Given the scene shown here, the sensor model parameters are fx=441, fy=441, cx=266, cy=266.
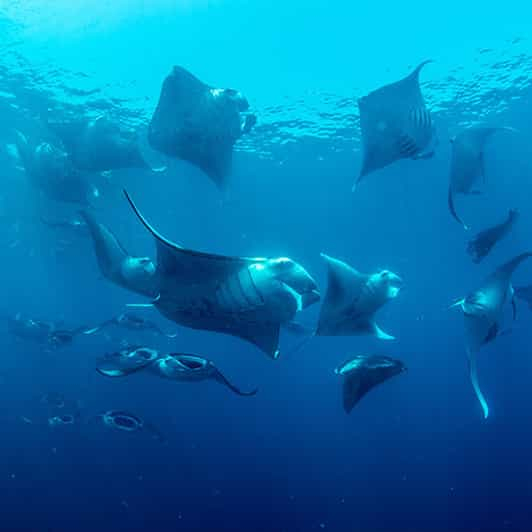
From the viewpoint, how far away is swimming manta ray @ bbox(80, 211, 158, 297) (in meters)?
5.17

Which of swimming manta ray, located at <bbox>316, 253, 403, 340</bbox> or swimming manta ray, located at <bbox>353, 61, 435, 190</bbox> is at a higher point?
swimming manta ray, located at <bbox>353, 61, 435, 190</bbox>

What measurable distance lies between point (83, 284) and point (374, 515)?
22.0m

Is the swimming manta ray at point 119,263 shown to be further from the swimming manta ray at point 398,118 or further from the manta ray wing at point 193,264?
the swimming manta ray at point 398,118

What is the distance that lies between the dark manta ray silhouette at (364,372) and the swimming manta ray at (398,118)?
9.83 feet

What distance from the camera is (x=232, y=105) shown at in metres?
6.46

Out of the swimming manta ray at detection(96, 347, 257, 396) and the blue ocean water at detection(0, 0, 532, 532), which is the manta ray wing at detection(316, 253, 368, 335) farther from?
the blue ocean water at detection(0, 0, 532, 532)

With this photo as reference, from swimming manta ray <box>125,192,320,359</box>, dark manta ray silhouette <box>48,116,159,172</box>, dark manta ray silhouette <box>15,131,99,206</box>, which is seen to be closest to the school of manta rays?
swimming manta ray <box>125,192,320,359</box>

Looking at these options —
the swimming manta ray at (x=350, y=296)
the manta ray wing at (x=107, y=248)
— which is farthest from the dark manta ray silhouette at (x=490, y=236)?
the manta ray wing at (x=107, y=248)

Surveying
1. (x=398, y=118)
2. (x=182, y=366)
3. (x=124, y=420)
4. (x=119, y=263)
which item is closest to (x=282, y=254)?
(x=124, y=420)

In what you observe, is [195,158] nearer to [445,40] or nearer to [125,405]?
[445,40]

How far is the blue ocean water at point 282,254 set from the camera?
12.6 meters

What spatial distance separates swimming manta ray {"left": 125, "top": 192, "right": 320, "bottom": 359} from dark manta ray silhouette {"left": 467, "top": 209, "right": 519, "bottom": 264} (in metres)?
4.22

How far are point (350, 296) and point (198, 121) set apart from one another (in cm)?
362

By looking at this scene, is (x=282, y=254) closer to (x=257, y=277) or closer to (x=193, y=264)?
(x=257, y=277)
